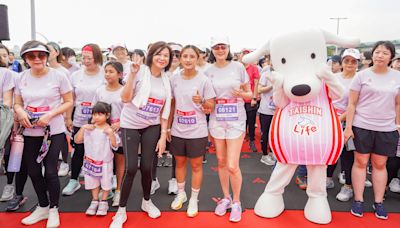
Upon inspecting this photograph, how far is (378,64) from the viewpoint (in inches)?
92.8

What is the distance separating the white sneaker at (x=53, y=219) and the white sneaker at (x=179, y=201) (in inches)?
35.4

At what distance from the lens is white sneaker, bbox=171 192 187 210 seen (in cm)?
262

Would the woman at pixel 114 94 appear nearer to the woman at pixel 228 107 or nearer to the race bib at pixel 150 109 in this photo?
the race bib at pixel 150 109

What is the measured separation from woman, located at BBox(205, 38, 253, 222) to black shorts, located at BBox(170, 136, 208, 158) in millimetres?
129

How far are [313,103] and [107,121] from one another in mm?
1641

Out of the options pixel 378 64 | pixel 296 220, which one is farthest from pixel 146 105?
pixel 378 64

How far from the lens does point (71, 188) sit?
2910 mm

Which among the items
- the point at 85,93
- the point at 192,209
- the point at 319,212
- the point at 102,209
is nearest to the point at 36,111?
the point at 85,93

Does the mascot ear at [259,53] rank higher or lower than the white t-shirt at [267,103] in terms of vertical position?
higher

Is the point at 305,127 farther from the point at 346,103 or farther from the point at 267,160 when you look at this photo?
the point at 267,160

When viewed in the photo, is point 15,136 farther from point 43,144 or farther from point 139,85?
point 139,85

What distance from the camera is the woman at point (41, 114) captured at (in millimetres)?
2201

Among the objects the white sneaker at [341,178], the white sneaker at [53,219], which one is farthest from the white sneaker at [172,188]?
the white sneaker at [341,178]

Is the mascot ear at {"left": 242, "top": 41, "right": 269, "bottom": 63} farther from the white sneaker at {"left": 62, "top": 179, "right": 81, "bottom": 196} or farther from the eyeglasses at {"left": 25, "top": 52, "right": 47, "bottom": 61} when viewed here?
the white sneaker at {"left": 62, "top": 179, "right": 81, "bottom": 196}
